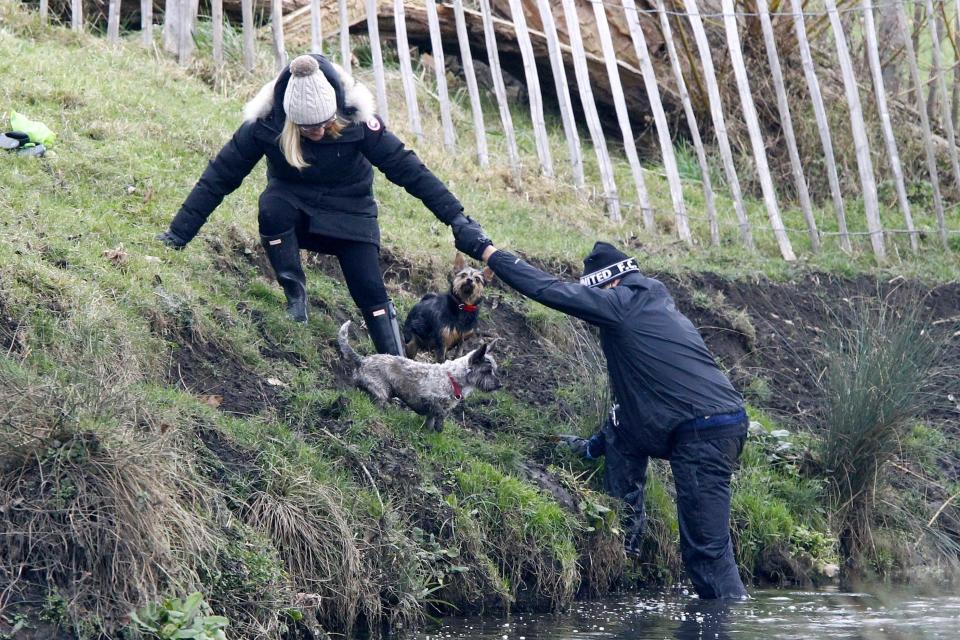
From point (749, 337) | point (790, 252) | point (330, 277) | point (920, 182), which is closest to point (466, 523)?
point (330, 277)

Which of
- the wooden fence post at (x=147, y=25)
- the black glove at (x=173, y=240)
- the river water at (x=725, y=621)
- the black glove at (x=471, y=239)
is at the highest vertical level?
the wooden fence post at (x=147, y=25)

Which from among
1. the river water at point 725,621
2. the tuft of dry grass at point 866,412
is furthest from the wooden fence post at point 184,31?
the river water at point 725,621

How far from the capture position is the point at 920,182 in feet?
52.5

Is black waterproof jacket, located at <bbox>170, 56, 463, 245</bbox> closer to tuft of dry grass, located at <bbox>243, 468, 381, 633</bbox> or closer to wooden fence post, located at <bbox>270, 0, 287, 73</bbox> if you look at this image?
tuft of dry grass, located at <bbox>243, 468, 381, 633</bbox>

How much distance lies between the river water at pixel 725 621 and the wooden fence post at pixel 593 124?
235 inches

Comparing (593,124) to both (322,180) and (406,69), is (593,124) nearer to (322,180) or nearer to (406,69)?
(406,69)

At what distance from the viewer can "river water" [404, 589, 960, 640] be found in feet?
23.3

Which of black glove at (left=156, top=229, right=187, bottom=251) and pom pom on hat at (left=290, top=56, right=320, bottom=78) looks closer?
pom pom on hat at (left=290, top=56, right=320, bottom=78)

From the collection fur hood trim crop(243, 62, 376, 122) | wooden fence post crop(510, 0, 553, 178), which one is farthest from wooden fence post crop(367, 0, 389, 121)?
fur hood trim crop(243, 62, 376, 122)

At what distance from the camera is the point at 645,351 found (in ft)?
25.2

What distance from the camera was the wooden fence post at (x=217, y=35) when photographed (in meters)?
13.1

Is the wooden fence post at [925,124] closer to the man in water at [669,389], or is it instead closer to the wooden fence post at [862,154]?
the wooden fence post at [862,154]

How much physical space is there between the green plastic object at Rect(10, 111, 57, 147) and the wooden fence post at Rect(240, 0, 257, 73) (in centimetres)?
343

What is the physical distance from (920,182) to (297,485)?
11.6m
